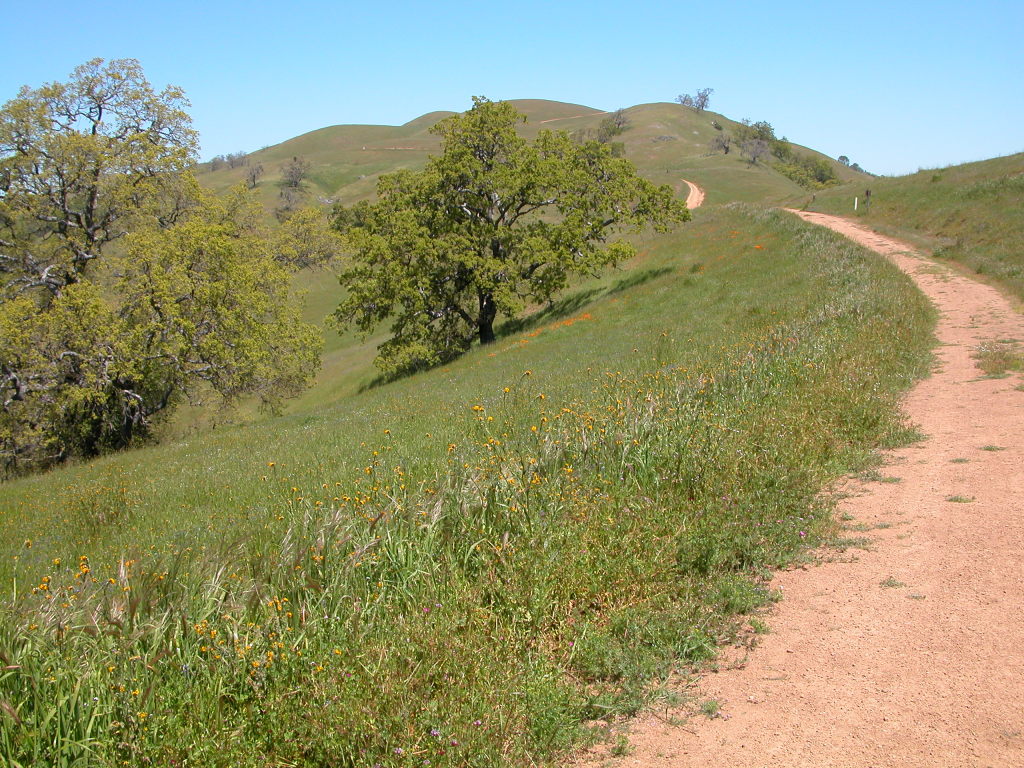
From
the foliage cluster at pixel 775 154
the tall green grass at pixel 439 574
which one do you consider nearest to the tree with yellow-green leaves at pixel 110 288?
the tall green grass at pixel 439 574

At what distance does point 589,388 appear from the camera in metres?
12.3

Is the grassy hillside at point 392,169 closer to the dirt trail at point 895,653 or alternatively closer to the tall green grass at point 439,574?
the tall green grass at point 439,574

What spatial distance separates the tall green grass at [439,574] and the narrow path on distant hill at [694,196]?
53942mm

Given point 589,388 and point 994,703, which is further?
point 589,388

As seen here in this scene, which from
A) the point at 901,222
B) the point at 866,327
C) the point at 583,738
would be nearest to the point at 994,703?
the point at 583,738

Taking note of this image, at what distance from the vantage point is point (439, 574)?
5.54 meters

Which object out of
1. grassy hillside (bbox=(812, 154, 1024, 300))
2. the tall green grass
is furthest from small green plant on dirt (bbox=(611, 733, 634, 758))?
grassy hillside (bbox=(812, 154, 1024, 300))

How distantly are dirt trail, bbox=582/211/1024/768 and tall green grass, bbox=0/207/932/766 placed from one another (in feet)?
1.17

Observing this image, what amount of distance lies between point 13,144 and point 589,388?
82.7ft

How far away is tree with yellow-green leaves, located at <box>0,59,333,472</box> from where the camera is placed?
24703mm

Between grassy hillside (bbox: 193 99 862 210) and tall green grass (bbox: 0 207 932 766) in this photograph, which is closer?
tall green grass (bbox: 0 207 932 766)

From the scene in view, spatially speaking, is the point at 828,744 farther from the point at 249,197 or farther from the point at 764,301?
the point at 249,197

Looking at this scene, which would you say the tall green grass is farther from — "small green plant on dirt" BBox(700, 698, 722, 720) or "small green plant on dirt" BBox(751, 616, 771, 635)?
"small green plant on dirt" BBox(700, 698, 722, 720)

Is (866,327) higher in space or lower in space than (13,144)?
lower
